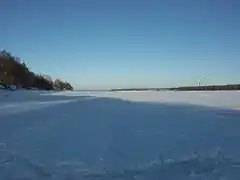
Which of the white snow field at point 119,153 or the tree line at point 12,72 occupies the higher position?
the tree line at point 12,72

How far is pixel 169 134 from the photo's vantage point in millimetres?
8000

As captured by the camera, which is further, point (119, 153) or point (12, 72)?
point (12, 72)

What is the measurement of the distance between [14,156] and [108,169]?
67.4 inches

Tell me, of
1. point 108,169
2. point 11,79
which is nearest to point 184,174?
point 108,169

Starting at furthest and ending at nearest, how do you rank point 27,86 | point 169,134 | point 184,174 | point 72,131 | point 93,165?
point 27,86 < point 72,131 < point 169,134 < point 93,165 < point 184,174

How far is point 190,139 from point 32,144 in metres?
3.28

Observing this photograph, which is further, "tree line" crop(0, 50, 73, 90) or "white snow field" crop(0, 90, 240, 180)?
"tree line" crop(0, 50, 73, 90)

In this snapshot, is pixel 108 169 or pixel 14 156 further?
pixel 14 156

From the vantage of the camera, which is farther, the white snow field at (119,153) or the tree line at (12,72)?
the tree line at (12,72)

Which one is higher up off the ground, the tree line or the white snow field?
the tree line

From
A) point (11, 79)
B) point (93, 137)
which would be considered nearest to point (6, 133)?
point (93, 137)

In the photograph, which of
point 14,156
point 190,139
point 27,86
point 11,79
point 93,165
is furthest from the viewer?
point 27,86

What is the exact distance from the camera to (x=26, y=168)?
480cm

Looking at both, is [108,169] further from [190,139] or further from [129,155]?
[190,139]
